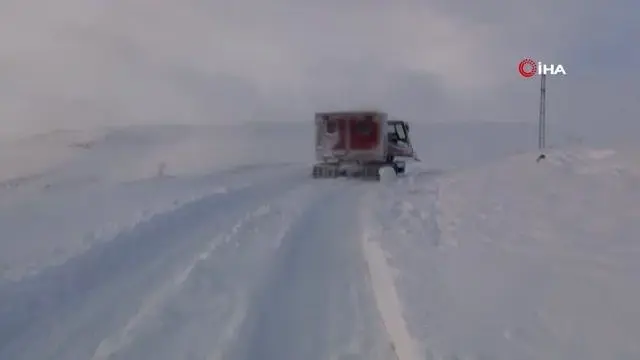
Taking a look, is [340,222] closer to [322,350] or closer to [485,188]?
[485,188]

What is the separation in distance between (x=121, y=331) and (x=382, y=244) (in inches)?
202

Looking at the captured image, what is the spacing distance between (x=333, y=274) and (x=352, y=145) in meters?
20.0

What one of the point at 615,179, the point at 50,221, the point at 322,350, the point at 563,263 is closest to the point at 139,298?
the point at 322,350

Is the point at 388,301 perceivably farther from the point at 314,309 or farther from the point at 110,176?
the point at 110,176

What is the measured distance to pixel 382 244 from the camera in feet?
33.0

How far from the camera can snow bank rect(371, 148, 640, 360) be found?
18.1 feet

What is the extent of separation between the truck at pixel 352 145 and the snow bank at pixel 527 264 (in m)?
10.7

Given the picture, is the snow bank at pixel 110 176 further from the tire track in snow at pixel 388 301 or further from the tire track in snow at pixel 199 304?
the tire track in snow at pixel 388 301

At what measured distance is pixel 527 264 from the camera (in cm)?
818

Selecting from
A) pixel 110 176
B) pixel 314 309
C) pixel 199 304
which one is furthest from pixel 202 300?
pixel 110 176

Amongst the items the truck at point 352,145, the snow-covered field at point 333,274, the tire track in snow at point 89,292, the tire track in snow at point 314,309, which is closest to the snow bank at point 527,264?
the snow-covered field at point 333,274

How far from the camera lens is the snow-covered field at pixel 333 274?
18.3ft

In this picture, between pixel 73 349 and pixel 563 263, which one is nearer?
pixel 73 349

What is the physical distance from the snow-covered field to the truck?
1038cm
